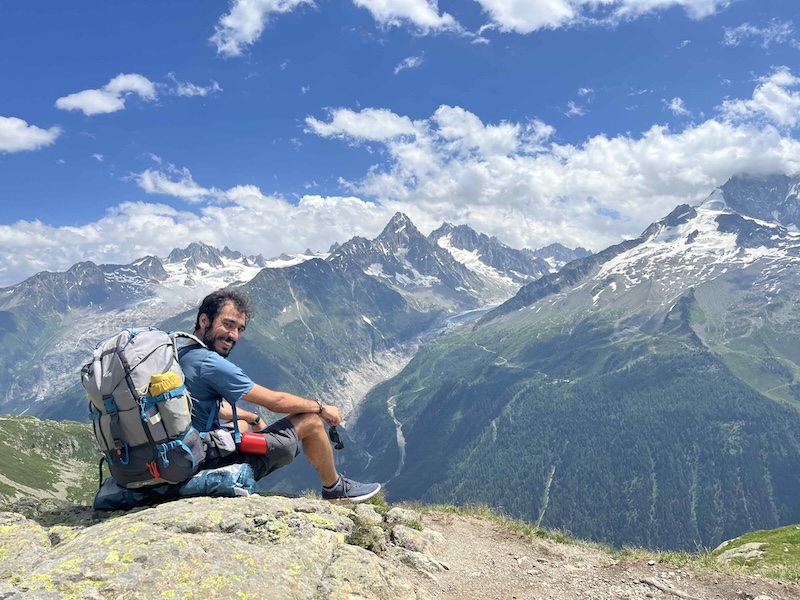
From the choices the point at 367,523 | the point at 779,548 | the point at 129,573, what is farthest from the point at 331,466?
the point at 779,548

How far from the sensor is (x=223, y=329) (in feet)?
32.6

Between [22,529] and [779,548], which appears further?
[779,548]

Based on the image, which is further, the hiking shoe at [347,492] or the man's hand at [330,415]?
the hiking shoe at [347,492]

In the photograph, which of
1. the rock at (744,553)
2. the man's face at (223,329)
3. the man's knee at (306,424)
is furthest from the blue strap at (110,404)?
the rock at (744,553)

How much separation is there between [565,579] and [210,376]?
8.24 metres

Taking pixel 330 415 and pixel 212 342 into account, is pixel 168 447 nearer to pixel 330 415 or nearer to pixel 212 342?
pixel 212 342

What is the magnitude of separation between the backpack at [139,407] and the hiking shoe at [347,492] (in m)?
4.27

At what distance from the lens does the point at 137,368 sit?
7676 millimetres

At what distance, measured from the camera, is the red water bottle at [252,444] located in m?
9.66

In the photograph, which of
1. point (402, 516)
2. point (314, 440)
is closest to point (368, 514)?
point (402, 516)

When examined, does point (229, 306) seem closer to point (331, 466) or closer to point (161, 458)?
point (161, 458)

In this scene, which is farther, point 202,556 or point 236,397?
point 236,397

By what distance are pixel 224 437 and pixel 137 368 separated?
250 centimetres

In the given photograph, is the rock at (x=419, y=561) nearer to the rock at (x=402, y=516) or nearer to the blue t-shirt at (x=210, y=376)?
the rock at (x=402, y=516)
